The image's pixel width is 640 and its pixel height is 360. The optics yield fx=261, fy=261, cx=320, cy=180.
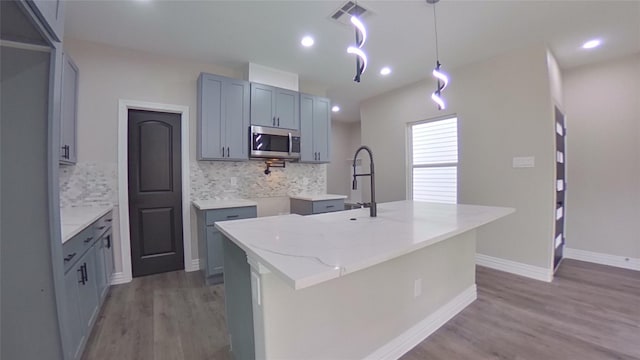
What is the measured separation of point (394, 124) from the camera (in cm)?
465

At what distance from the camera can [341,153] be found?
7535mm

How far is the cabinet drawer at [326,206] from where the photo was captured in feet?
12.0

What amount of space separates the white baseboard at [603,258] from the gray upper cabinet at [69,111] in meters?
6.24

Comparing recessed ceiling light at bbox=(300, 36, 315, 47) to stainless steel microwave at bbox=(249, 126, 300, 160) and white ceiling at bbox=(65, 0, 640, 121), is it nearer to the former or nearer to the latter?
white ceiling at bbox=(65, 0, 640, 121)

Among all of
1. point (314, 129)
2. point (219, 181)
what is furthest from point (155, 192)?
point (314, 129)

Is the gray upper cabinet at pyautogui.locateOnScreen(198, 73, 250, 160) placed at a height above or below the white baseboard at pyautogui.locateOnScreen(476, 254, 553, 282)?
above

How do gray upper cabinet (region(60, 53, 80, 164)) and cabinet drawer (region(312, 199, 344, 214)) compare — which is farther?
cabinet drawer (region(312, 199, 344, 214))

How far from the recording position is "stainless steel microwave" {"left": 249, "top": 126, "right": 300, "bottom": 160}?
350 centimetres

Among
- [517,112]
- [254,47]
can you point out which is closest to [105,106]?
Result: [254,47]

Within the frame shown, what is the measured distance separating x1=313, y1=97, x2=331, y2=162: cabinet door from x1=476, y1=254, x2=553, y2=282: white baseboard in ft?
8.71

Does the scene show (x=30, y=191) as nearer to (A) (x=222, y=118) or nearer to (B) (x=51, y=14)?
(B) (x=51, y=14)

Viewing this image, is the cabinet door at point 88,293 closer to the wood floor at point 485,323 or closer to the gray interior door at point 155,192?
the wood floor at point 485,323

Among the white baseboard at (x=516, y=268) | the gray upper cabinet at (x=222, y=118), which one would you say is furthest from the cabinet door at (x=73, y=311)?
the white baseboard at (x=516, y=268)

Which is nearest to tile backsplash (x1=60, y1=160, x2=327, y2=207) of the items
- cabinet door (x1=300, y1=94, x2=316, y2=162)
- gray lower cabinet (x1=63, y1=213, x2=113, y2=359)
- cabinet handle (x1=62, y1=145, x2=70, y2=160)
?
cabinet door (x1=300, y1=94, x2=316, y2=162)
